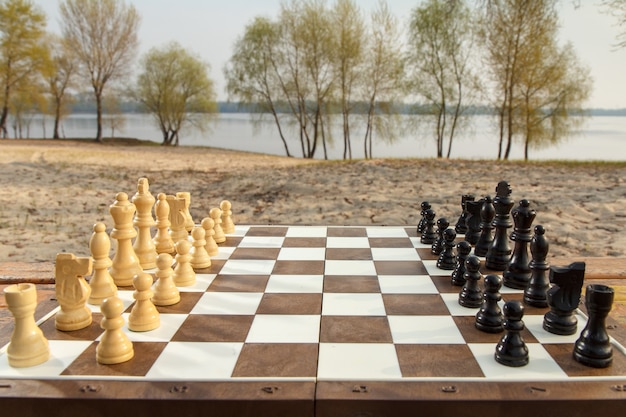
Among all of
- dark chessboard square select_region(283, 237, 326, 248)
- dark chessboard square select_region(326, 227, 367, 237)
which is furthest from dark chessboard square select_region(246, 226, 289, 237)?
dark chessboard square select_region(326, 227, 367, 237)

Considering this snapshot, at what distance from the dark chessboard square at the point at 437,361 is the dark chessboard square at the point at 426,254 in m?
0.84

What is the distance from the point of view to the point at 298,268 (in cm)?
201

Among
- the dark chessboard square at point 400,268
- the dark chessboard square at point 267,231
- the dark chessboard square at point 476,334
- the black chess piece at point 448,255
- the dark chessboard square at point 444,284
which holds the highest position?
the black chess piece at point 448,255

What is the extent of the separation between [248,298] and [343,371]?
590 millimetres

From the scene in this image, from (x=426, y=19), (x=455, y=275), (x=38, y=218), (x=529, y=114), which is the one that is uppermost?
(x=426, y=19)

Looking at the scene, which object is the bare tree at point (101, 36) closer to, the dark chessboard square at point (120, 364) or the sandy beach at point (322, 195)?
the sandy beach at point (322, 195)

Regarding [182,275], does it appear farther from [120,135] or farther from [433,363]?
[120,135]

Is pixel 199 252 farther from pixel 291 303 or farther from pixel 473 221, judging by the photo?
pixel 473 221

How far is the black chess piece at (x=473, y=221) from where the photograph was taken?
7.69 feet

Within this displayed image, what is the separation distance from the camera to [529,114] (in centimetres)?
1605

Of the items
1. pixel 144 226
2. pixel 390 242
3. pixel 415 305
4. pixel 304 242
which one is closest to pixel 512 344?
pixel 415 305

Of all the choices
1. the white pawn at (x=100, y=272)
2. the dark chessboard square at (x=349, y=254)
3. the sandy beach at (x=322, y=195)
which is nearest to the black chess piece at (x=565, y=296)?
the dark chessboard square at (x=349, y=254)

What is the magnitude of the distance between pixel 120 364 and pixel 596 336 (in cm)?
123

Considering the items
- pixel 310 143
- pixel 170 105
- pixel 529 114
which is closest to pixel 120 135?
pixel 170 105
